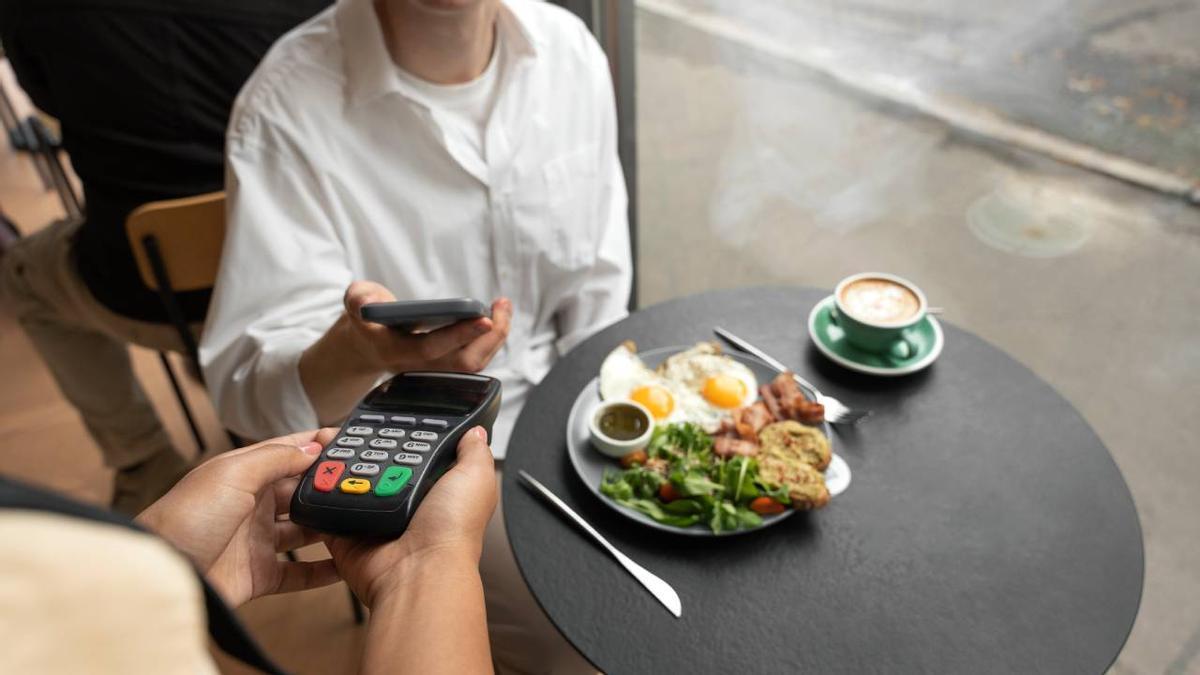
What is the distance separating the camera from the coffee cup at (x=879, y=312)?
3.56 feet

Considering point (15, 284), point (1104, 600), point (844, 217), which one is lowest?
point (844, 217)

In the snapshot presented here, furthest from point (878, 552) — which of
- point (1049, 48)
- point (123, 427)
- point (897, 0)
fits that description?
point (123, 427)

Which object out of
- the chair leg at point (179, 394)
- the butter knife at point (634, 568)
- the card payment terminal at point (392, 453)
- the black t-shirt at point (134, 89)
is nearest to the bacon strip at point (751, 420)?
the butter knife at point (634, 568)

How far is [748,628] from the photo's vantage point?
81 cm

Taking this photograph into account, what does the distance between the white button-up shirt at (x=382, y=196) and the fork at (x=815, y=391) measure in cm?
35

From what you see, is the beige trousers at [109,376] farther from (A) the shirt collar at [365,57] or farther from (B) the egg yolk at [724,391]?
(A) the shirt collar at [365,57]

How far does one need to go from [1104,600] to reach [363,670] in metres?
0.77

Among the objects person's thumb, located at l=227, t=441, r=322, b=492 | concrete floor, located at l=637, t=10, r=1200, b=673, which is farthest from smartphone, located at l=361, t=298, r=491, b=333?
concrete floor, located at l=637, t=10, r=1200, b=673

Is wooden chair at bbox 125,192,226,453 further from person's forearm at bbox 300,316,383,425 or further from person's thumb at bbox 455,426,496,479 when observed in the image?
person's thumb at bbox 455,426,496,479

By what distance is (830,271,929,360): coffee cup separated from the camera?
3.56 feet

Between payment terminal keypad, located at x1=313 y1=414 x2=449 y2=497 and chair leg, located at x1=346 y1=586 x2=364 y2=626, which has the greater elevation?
payment terminal keypad, located at x1=313 y1=414 x2=449 y2=497

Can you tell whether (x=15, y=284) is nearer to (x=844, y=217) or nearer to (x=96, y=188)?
(x=96, y=188)

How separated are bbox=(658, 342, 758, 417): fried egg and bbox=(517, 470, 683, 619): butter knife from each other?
27 centimetres

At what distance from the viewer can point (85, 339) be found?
5.77ft
